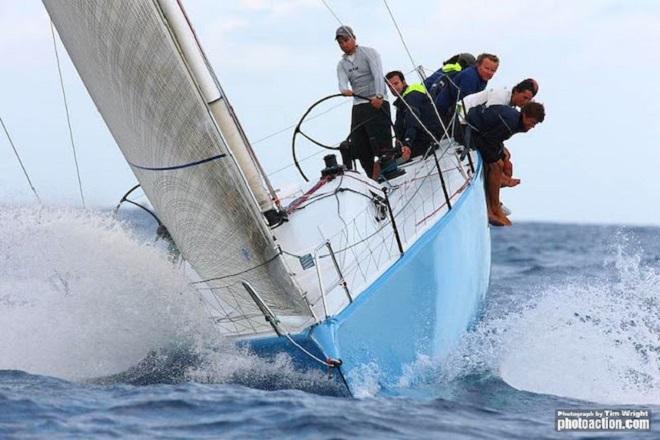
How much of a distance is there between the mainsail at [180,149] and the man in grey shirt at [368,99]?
2.36m

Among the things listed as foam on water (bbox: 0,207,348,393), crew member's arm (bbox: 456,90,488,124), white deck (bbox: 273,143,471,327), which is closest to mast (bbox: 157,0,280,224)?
white deck (bbox: 273,143,471,327)

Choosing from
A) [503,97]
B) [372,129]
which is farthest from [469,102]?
[372,129]

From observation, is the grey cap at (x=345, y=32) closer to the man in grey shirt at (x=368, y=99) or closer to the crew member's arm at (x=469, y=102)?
the man in grey shirt at (x=368, y=99)

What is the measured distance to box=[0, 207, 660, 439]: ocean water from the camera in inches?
233

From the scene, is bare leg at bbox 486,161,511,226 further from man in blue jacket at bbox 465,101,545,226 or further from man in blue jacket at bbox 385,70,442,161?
man in blue jacket at bbox 385,70,442,161

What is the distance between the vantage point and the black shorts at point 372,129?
30.7 feet

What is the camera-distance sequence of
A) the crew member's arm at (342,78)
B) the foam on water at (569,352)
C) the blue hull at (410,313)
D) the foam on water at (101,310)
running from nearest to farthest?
the blue hull at (410,313), the foam on water at (101,310), the foam on water at (569,352), the crew member's arm at (342,78)

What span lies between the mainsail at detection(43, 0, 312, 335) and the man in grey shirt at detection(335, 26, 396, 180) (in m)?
2.36

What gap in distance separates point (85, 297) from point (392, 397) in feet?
7.05

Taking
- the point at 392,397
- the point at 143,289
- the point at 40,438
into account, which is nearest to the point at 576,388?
the point at 392,397

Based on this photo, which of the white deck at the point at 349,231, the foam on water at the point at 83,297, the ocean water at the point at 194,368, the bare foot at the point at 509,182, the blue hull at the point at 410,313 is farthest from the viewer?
the bare foot at the point at 509,182

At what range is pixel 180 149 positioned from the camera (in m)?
6.69

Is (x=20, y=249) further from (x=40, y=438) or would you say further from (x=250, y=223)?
(x=40, y=438)

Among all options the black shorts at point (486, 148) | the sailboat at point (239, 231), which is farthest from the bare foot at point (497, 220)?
the sailboat at point (239, 231)
